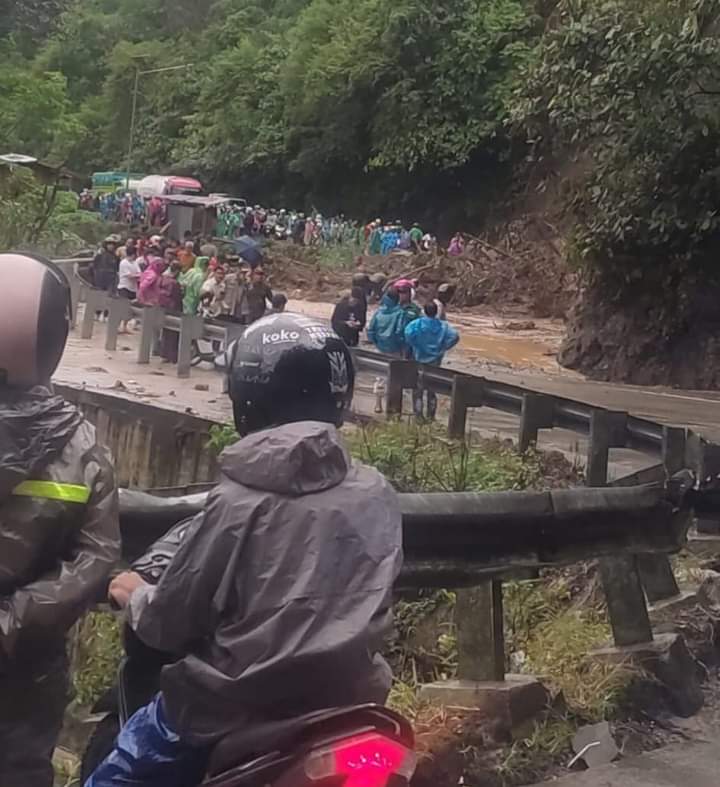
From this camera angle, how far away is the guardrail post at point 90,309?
75.5 feet

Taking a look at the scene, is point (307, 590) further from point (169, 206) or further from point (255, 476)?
point (169, 206)

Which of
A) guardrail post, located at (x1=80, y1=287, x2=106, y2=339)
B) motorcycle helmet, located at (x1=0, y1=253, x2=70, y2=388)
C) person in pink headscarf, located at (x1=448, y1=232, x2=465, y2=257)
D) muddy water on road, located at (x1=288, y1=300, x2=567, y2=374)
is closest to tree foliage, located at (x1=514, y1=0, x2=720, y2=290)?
muddy water on road, located at (x1=288, y1=300, x2=567, y2=374)

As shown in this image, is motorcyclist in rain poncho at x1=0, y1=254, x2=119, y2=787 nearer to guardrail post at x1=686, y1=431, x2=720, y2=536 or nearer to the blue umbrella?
guardrail post at x1=686, y1=431, x2=720, y2=536

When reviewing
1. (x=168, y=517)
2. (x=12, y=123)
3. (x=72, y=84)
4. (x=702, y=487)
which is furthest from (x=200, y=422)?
(x=72, y=84)

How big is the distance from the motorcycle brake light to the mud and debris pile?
28913 millimetres

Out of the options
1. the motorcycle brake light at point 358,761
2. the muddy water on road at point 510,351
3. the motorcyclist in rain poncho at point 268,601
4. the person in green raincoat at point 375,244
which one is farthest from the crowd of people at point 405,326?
the person in green raincoat at point 375,244

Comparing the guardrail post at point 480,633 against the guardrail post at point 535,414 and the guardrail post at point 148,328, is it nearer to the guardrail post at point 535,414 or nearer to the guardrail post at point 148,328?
the guardrail post at point 535,414

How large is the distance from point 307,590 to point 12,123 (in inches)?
1966

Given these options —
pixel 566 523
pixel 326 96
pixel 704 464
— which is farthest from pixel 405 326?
pixel 326 96

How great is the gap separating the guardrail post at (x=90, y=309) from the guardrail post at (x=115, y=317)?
0.57 metres

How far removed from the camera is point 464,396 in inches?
498

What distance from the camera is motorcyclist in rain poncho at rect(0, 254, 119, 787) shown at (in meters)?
3.06

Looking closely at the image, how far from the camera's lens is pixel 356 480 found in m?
2.85

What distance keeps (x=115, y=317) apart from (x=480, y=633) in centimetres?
1746
